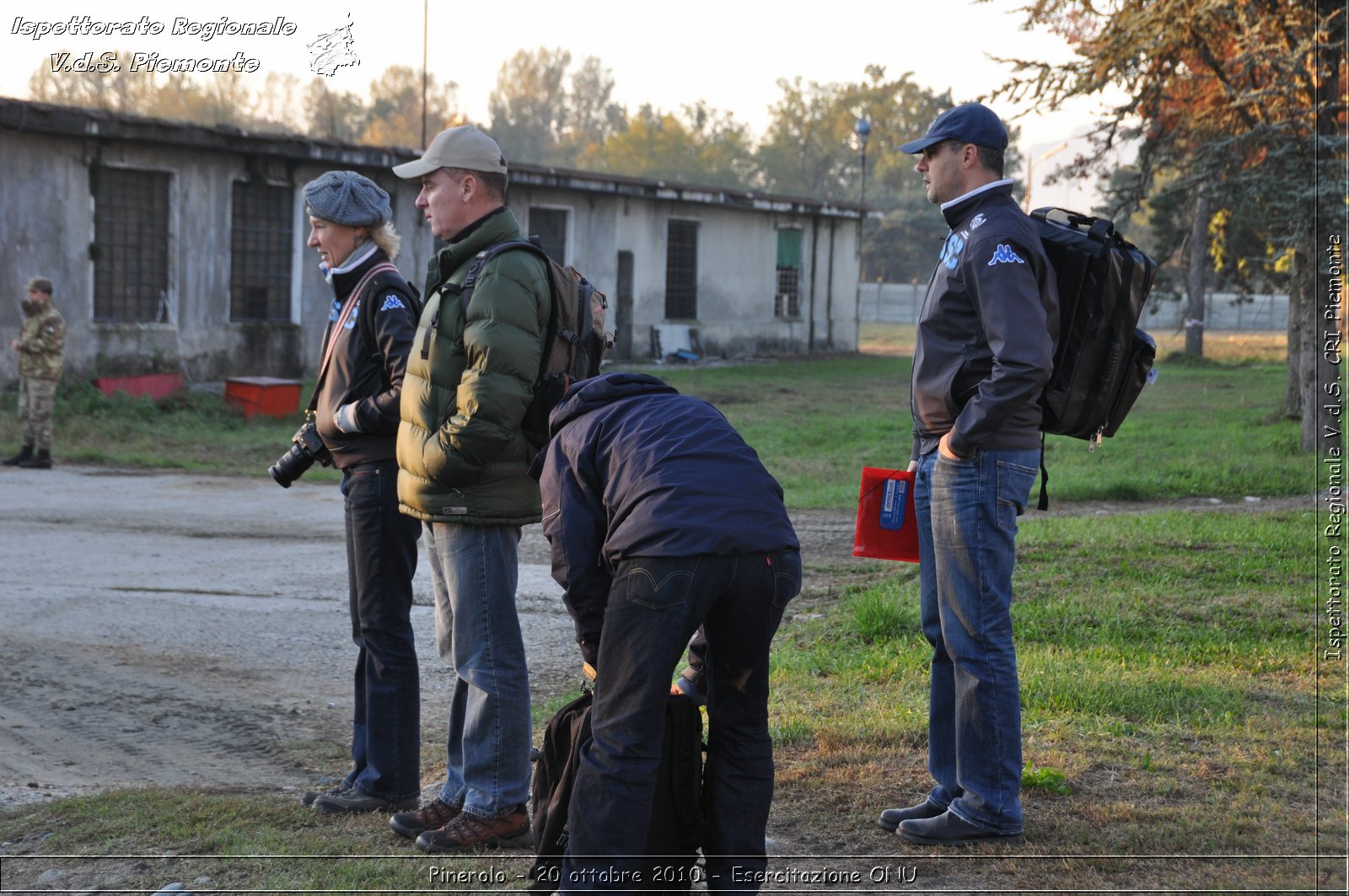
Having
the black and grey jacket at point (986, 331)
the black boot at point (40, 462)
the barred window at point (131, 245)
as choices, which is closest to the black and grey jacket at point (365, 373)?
the black and grey jacket at point (986, 331)

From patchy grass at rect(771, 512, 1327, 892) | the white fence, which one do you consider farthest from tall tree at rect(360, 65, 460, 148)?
patchy grass at rect(771, 512, 1327, 892)

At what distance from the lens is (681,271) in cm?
2802

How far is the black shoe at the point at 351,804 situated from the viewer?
4.29m

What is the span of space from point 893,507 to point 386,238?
204cm

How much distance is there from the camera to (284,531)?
998 cm

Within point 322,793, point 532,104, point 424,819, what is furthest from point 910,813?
point 532,104

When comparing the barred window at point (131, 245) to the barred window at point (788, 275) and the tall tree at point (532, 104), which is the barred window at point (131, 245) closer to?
the barred window at point (788, 275)

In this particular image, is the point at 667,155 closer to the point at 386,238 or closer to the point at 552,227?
the point at 552,227

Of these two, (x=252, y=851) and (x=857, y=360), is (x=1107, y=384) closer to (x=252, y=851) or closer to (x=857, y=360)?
(x=252, y=851)

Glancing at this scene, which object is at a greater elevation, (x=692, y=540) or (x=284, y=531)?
(x=692, y=540)

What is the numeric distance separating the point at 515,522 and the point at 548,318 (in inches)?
25.8

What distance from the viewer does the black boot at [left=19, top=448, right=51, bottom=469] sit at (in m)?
12.6

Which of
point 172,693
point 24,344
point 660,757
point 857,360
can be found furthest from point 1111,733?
point 857,360

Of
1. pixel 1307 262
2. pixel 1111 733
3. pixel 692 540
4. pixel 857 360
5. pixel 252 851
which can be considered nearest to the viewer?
pixel 692 540
